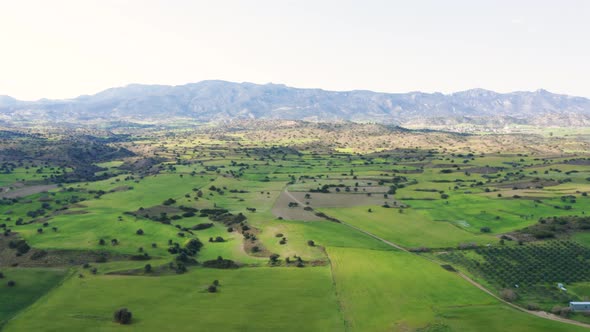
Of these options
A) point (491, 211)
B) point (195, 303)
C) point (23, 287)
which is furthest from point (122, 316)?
point (491, 211)

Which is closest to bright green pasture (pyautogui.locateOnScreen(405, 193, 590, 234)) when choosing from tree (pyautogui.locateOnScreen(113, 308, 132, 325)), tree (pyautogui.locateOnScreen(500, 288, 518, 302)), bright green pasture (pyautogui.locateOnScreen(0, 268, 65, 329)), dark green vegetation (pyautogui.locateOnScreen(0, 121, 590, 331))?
dark green vegetation (pyautogui.locateOnScreen(0, 121, 590, 331))

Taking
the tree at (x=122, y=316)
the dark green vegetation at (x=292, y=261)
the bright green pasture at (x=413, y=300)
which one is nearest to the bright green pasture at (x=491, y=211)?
the dark green vegetation at (x=292, y=261)

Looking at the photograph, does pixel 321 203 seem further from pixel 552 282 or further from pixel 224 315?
pixel 224 315

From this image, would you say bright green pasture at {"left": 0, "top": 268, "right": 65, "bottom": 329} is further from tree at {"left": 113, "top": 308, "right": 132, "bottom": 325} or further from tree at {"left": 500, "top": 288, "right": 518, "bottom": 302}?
tree at {"left": 500, "top": 288, "right": 518, "bottom": 302}

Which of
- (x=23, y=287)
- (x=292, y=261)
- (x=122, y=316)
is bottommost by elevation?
(x=292, y=261)

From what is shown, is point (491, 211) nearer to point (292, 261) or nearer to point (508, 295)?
point (508, 295)

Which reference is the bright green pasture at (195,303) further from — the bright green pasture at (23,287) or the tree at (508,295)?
the tree at (508,295)

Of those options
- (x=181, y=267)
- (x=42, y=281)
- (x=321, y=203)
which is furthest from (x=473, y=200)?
(x=42, y=281)
